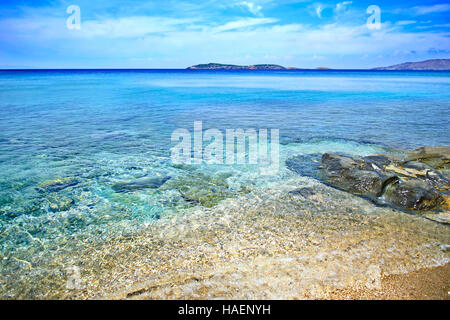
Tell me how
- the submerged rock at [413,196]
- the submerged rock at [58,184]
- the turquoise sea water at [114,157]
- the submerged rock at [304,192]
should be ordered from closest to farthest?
the turquoise sea water at [114,157]
the submerged rock at [413,196]
the submerged rock at [304,192]
the submerged rock at [58,184]

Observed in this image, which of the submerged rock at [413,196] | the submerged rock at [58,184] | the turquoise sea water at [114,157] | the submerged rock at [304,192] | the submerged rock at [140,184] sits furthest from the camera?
the submerged rock at [140,184]

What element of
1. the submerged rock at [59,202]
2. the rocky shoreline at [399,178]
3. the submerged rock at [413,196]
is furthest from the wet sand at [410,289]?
the submerged rock at [59,202]

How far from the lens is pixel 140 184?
1022 cm

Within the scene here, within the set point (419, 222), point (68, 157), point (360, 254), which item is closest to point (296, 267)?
point (360, 254)

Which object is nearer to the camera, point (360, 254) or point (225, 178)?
point (360, 254)

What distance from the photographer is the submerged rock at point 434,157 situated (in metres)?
11.9

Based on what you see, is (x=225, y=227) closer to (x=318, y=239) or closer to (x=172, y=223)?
(x=172, y=223)

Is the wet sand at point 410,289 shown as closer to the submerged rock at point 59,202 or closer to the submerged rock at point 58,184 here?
the submerged rock at point 59,202

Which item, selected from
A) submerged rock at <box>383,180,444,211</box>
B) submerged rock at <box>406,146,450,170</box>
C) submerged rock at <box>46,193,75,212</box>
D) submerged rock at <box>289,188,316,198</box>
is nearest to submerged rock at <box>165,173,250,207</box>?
submerged rock at <box>289,188,316,198</box>

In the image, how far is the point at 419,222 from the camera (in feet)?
24.8

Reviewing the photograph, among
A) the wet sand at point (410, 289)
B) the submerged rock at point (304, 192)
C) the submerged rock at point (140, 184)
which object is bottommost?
the wet sand at point (410, 289)

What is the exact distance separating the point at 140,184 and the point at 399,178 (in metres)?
9.08

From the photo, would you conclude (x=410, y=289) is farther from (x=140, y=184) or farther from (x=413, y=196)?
(x=140, y=184)
